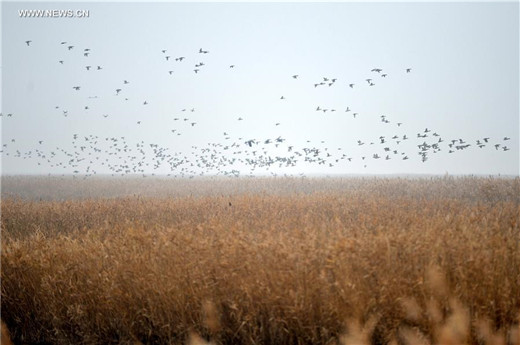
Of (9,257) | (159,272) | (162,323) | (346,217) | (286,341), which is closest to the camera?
(286,341)

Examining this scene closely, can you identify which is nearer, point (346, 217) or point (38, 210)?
point (346, 217)

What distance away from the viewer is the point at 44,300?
18.8 ft

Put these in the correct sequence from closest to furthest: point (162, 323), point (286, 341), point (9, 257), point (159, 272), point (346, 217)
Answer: point (286, 341), point (162, 323), point (159, 272), point (9, 257), point (346, 217)

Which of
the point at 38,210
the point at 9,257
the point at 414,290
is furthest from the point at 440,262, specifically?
the point at 38,210

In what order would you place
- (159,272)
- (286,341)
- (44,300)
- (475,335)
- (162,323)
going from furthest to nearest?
(44,300), (159,272), (162,323), (286,341), (475,335)

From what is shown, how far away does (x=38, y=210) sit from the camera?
45.8 ft

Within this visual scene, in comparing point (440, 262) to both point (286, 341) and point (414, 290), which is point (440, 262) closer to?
point (414, 290)

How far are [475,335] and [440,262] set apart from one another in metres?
1.06

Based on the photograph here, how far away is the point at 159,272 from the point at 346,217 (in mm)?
6684

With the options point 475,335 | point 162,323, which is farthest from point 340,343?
point 162,323

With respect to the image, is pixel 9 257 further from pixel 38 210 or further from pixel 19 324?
pixel 38 210

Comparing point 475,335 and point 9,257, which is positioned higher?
point 9,257

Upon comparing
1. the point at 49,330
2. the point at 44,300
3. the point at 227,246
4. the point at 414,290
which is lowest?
the point at 49,330

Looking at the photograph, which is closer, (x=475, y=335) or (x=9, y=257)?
(x=475, y=335)
